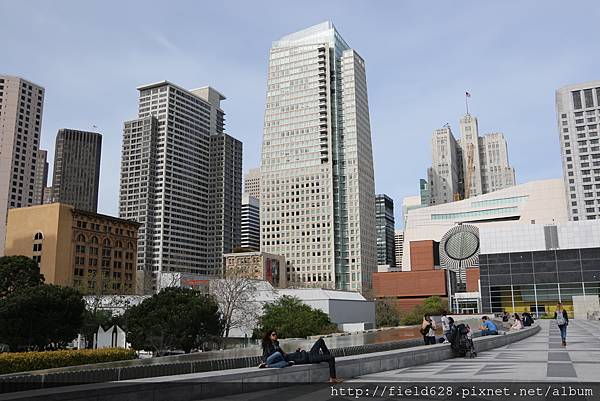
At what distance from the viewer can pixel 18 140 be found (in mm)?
174250

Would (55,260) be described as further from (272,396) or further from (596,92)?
(596,92)

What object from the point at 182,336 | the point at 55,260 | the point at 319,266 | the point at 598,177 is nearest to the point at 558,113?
the point at 598,177

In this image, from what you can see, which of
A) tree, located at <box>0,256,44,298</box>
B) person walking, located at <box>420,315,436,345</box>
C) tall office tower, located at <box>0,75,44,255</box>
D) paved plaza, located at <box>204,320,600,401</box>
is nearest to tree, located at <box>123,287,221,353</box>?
person walking, located at <box>420,315,436,345</box>

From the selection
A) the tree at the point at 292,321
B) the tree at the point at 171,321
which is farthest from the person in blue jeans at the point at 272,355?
the tree at the point at 292,321

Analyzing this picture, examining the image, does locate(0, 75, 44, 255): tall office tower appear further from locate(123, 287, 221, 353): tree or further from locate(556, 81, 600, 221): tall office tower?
locate(556, 81, 600, 221): tall office tower

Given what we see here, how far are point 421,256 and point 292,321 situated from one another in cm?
11471

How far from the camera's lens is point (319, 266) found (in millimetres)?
198750

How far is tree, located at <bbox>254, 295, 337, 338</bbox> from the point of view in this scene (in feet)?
176

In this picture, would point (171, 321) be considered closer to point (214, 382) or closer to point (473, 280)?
point (214, 382)

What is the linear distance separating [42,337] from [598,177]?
188 meters

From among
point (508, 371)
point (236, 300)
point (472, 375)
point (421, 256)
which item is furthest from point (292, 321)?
point (421, 256)

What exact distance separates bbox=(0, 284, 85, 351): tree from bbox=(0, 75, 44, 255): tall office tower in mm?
140843

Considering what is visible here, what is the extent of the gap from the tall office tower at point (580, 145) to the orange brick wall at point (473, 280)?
173 feet

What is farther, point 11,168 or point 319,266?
point 319,266
